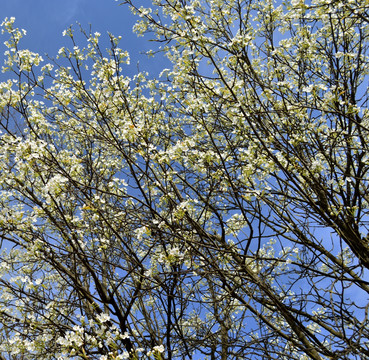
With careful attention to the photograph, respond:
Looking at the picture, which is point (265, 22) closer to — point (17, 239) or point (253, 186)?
point (253, 186)

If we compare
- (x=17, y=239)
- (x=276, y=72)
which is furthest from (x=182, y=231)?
(x=276, y=72)

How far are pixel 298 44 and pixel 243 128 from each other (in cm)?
225

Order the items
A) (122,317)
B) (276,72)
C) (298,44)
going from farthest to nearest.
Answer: (298,44) < (276,72) < (122,317)

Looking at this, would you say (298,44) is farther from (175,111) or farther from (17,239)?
(17,239)

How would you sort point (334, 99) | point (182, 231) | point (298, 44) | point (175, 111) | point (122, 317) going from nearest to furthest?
1. point (182, 231)
2. point (334, 99)
3. point (122, 317)
4. point (298, 44)
5. point (175, 111)

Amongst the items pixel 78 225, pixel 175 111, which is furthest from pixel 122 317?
pixel 175 111

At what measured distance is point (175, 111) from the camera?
22.2 ft

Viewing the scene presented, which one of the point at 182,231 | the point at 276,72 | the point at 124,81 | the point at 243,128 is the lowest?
the point at 182,231

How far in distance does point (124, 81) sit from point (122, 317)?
9.86 ft

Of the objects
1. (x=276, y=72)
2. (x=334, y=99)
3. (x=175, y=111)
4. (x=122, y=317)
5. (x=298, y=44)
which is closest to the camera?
(x=334, y=99)

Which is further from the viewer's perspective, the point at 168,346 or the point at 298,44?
the point at 298,44

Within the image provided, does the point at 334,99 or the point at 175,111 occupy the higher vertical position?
the point at 175,111

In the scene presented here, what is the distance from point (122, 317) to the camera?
191 inches

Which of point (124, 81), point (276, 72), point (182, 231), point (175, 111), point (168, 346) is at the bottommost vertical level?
point (168, 346)
